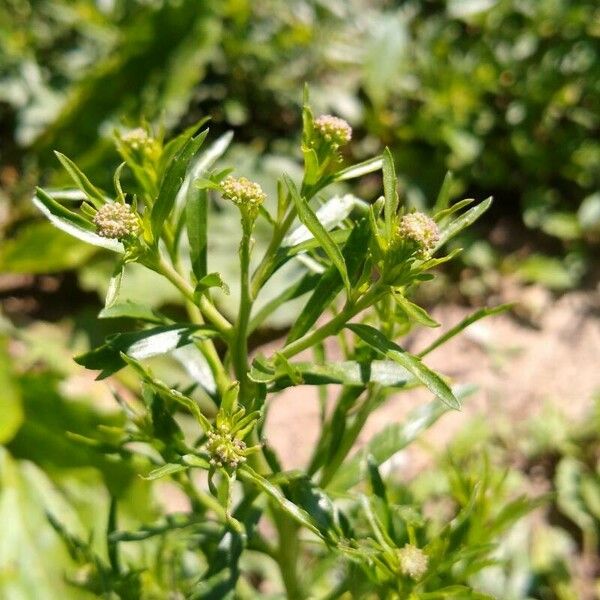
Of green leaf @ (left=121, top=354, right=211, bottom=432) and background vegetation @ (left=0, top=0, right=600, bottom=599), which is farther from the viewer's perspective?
background vegetation @ (left=0, top=0, right=600, bottom=599)

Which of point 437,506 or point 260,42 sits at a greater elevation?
point 260,42

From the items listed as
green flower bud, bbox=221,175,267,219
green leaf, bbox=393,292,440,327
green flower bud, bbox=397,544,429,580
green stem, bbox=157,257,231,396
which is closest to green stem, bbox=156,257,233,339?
green stem, bbox=157,257,231,396

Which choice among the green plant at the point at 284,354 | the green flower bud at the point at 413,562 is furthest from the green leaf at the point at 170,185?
the green flower bud at the point at 413,562

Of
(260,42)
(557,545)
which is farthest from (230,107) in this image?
(557,545)

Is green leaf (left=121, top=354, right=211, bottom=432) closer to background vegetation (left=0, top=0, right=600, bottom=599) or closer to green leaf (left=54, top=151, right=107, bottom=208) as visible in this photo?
green leaf (left=54, top=151, right=107, bottom=208)

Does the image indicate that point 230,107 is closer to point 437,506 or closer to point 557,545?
point 437,506

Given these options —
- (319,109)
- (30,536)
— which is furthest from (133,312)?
(319,109)
